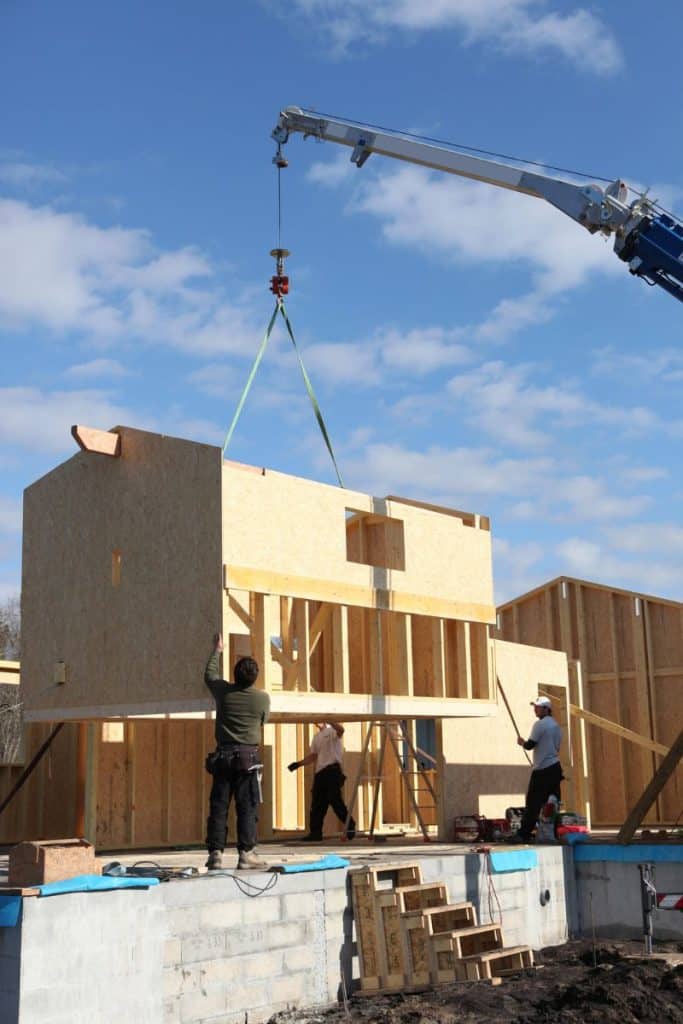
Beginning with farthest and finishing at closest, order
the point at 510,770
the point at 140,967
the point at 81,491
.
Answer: the point at 510,770 → the point at 81,491 → the point at 140,967

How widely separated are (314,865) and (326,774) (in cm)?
494

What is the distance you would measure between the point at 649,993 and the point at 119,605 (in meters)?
6.31

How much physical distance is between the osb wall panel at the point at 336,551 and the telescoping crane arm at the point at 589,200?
3681 millimetres

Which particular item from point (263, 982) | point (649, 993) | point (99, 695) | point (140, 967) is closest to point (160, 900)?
point (140, 967)

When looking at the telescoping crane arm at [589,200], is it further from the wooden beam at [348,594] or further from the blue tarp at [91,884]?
the blue tarp at [91,884]

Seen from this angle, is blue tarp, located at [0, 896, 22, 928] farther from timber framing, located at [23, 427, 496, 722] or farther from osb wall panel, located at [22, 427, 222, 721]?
osb wall panel, located at [22, 427, 222, 721]

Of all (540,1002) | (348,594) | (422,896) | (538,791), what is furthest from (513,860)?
(348,594)

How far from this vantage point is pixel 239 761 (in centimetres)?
902

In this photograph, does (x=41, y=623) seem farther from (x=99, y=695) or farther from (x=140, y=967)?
(x=140, y=967)

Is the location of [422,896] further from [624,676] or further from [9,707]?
[9,707]

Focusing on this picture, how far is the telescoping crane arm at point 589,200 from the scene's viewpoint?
12.7 meters

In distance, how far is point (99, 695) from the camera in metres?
12.2

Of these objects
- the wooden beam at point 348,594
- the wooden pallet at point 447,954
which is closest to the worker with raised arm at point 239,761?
the wooden pallet at point 447,954

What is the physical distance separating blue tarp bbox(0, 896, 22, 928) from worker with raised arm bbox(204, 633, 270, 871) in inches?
84.5
